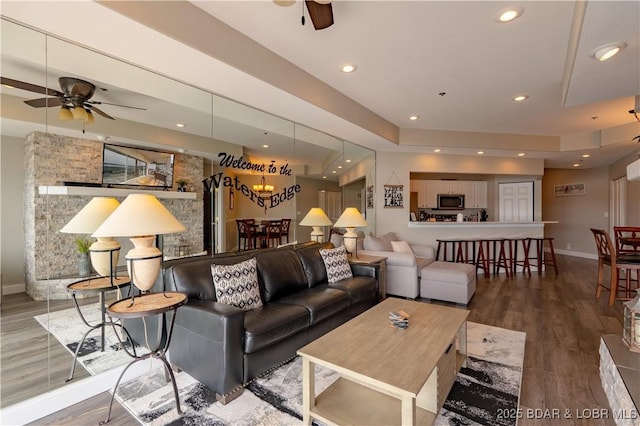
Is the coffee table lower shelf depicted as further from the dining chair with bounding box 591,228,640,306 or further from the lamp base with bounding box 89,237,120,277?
the dining chair with bounding box 591,228,640,306

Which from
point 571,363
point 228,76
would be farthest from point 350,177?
point 571,363

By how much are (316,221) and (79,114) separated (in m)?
2.99

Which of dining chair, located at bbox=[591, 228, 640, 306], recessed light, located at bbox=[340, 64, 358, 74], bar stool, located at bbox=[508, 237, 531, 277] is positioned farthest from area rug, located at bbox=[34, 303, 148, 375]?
bar stool, located at bbox=[508, 237, 531, 277]

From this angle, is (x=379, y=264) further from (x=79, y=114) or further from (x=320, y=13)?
(x=79, y=114)

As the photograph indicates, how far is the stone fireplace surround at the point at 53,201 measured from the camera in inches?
82.0

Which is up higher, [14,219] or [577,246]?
[14,219]

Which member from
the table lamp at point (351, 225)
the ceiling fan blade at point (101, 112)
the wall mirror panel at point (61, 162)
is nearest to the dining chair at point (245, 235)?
the wall mirror panel at point (61, 162)

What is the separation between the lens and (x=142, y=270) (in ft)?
6.54

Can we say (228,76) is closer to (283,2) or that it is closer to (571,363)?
(283,2)

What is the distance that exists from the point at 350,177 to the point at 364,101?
2.24m

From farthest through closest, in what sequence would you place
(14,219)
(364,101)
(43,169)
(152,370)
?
(364,101)
(152,370)
(43,169)
(14,219)

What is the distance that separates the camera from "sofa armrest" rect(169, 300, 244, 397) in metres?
2.05

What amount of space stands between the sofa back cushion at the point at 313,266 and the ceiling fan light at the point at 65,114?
8.34ft

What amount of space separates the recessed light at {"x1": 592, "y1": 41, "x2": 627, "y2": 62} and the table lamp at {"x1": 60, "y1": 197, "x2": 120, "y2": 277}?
Result: 4066 mm
